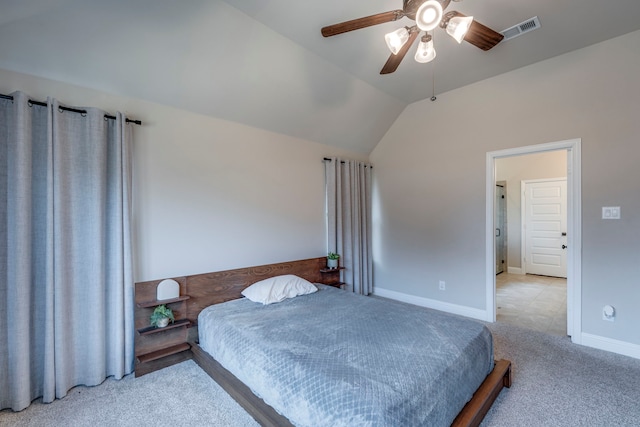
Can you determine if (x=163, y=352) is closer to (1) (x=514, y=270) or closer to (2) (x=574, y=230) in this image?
(2) (x=574, y=230)

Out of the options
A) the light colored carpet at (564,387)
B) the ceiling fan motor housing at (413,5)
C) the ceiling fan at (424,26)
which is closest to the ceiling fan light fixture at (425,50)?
the ceiling fan at (424,26)

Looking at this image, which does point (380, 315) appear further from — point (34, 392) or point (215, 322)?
point (34, 392)

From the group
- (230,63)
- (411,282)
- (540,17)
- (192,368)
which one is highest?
(540,17)

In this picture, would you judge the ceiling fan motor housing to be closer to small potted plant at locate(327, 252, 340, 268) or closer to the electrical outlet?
small potted plant at locate(327, 252, 340, 268)

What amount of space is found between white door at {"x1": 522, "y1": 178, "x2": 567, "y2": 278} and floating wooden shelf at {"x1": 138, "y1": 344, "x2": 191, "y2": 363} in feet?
21.6

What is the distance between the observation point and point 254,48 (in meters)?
2.45

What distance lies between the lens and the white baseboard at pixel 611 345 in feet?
8.24

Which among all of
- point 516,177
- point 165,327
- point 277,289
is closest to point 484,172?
point 277,289

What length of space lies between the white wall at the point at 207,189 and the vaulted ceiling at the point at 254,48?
13 centimetres

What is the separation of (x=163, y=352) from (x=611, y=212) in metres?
4.29

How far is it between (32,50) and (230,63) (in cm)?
133

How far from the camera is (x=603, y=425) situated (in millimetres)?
1692

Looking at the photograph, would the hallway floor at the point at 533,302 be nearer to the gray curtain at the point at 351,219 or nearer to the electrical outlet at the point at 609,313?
the electrical outlet at the point at 609,313

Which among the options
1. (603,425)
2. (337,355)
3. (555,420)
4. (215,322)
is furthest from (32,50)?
(603,425)
